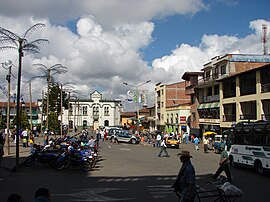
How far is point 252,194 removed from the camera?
1274cm

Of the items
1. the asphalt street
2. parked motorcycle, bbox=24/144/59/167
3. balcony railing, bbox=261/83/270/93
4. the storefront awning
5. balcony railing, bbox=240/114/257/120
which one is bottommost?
the asphalt street

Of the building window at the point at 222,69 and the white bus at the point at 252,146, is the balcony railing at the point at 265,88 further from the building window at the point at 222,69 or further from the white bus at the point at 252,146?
the white bus at the point at 252,146

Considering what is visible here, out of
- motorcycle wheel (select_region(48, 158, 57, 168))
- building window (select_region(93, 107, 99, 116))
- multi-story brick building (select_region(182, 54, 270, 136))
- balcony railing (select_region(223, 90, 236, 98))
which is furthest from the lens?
building window (select_region(93, 107, 99, 116))

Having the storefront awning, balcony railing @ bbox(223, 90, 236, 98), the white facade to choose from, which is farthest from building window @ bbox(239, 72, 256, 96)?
the white facade

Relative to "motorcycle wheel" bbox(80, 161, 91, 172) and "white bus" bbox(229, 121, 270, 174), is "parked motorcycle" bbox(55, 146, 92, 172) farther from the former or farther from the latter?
"white bus" bbox(229, 121, 270, 174)

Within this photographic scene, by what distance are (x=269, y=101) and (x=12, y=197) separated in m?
34.3

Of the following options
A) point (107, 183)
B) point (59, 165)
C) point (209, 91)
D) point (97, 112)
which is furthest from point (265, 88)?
point (97, 112)

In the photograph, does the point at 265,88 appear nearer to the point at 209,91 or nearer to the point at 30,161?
the point at 209,91

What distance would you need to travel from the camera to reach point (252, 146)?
20141 millimetres

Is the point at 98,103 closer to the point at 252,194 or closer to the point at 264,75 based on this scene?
the point at 264,75

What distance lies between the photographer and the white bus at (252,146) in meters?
18.7

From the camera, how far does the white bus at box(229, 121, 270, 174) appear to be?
18.7 meters

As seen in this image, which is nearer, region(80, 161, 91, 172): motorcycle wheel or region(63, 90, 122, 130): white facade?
region(80, 161, 91, 172): motorcycle wheel

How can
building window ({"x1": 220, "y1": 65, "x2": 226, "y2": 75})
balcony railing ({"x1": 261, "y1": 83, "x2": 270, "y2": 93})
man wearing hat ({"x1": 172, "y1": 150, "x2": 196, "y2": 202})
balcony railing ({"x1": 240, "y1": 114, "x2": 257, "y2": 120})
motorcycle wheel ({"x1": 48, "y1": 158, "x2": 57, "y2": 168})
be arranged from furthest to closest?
building window ({"x1": 220, "y1": 65, "x2": 226, "y2": 75})
balcony railing ({"x1": 240, "y1": 114, "x2": 257, "y2": 120})
balcony railing ({"x1": 261, "y1": 83, "x2": 270, "y2": 93})
motorcycle wheel ({"x1": 48, "y1": 158, "x2": 57, "y2": 168})
man wearing hat ({"x1": 172, "y1": 150, "x2": 196, "y2": 202})
